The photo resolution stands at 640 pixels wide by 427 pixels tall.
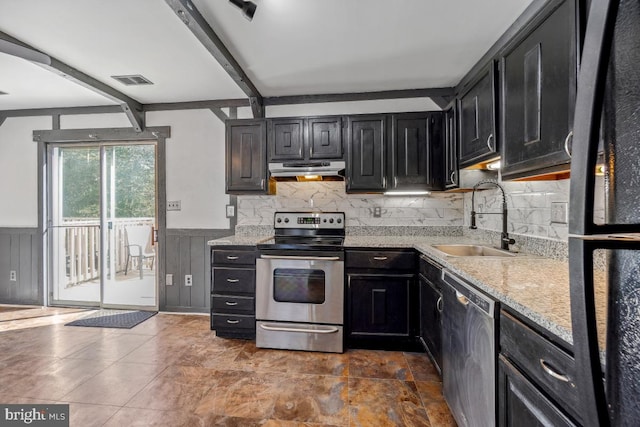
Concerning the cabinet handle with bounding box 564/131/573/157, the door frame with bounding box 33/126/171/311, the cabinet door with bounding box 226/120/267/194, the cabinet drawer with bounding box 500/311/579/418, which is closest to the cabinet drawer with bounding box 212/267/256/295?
the cabinet door with bounding box 226/120/267/194

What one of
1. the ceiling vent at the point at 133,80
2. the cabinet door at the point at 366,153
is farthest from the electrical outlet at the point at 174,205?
the cabinet door at the point at 366,153

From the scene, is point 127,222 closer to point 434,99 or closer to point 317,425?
point 317,425

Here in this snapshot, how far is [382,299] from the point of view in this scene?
2570 millimetres

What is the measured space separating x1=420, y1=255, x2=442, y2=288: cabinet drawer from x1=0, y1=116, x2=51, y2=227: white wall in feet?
15.1

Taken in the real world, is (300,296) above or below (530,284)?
below

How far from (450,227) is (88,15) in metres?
3.46

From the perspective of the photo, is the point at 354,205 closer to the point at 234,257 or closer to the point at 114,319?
the point at 234,257

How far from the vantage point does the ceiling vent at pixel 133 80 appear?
A: 2.90 metres

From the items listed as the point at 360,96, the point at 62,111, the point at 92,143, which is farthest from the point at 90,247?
the point at 360,96

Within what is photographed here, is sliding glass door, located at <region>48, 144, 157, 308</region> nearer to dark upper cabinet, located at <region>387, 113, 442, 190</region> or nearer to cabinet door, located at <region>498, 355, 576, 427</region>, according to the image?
dark upper cabinet, located at <region>387, 113, 442, 190</region>

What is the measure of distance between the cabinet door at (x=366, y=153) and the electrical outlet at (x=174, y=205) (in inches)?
80.2

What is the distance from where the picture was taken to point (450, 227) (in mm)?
3180

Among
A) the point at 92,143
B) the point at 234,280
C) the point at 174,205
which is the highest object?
the point at 92,143

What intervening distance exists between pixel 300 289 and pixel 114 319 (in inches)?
90.5
